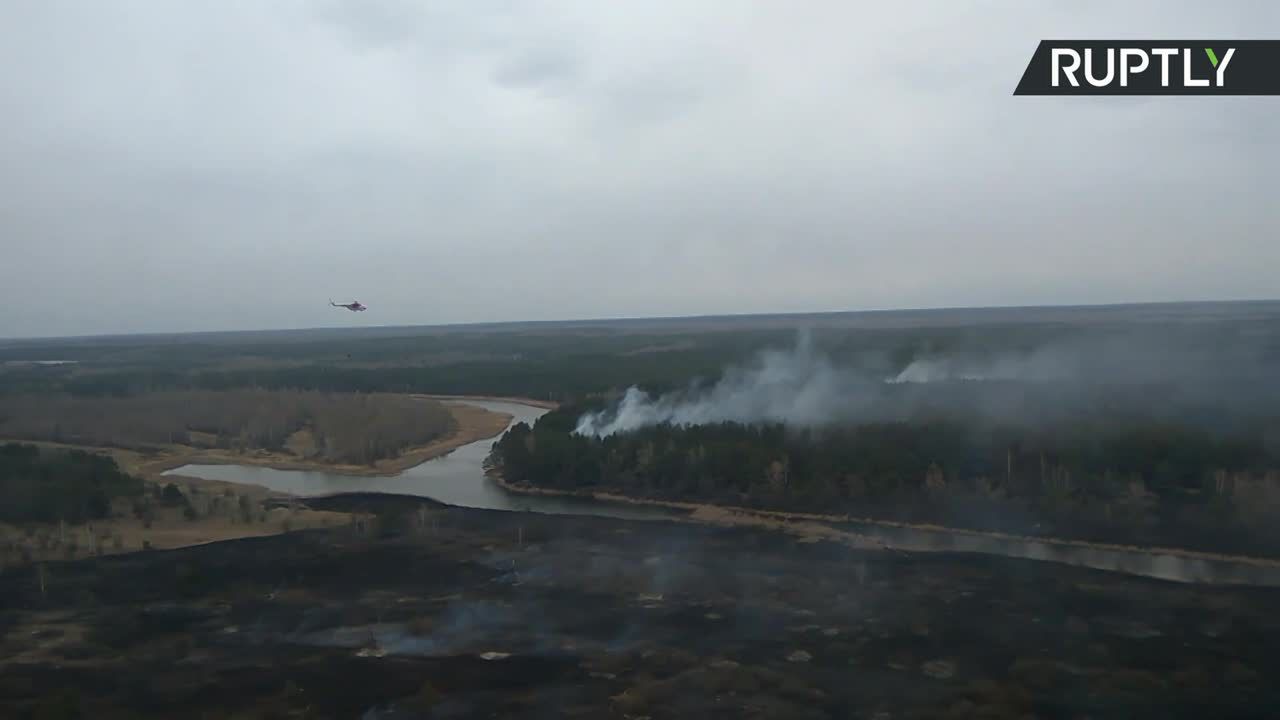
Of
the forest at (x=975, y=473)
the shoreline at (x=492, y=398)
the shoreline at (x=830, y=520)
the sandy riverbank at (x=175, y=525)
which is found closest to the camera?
the shoreline at (x=830, y=520)

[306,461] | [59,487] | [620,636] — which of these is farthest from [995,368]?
[59,487]

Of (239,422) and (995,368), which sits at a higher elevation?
(995,368)

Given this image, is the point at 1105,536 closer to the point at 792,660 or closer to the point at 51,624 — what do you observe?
the point at 792,660

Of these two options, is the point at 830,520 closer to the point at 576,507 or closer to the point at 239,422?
the point at 576,507

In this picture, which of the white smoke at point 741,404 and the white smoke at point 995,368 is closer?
the white smoke at point 741,404

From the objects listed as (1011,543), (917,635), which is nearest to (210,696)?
(917,635)

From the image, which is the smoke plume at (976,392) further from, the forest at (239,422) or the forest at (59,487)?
the forest at (59,487)

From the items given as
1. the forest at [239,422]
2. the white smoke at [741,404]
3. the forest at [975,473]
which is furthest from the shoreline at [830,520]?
the forest at [239,422]
